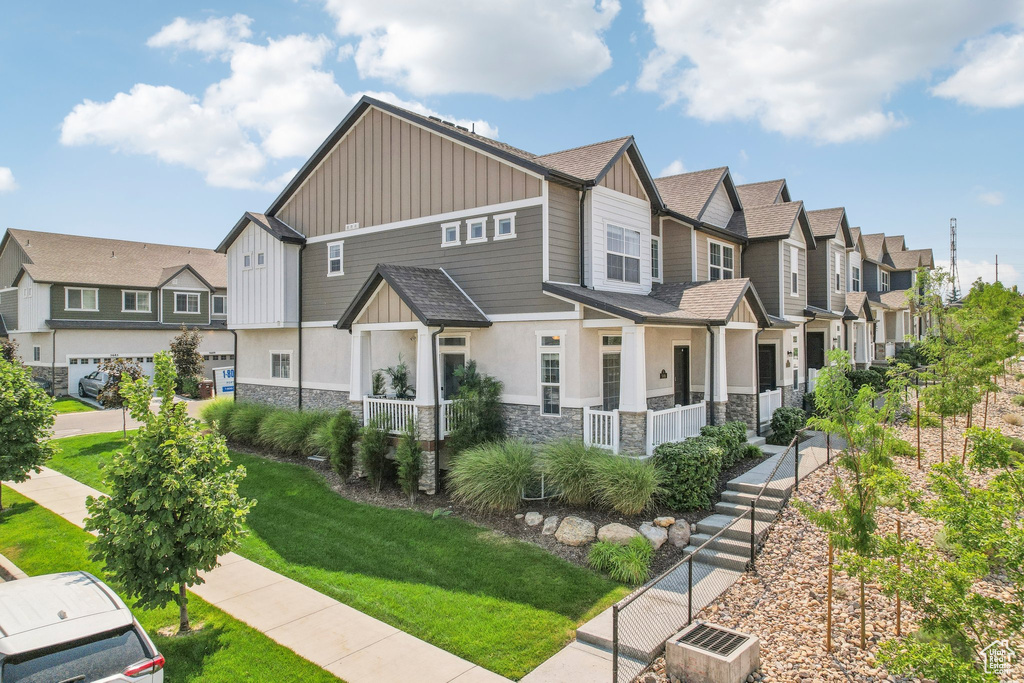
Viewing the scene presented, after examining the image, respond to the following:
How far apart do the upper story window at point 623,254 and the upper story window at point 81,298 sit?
3029 centimetres

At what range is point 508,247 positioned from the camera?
49.0 ft

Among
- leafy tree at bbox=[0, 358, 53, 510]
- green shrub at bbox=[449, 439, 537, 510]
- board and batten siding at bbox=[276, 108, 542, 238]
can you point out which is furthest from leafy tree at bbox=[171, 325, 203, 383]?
green shrub at bbox=[449, 439, 537, 510]

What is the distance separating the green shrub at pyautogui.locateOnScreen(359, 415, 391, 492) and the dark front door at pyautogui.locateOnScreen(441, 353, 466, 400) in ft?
Result: 7.80

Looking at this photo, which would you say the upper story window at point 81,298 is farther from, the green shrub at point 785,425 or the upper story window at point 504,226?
the green shrub at point 785,425

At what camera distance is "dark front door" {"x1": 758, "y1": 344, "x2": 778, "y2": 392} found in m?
20.6

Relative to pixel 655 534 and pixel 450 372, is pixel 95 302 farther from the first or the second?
pixel 655 534

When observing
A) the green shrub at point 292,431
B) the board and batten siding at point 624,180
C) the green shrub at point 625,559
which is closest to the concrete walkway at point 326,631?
the green shrub at point 625,559

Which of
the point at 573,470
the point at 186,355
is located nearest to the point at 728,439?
the point at 573,470

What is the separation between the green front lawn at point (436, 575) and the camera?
8195mm

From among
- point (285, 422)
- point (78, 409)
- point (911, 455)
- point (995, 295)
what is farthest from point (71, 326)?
point (995, 295)

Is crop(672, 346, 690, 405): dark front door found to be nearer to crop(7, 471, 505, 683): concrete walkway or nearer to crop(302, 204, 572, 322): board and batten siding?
crop(302, 204, 572, 322): board and batten siding

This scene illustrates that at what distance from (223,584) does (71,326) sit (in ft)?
91.6

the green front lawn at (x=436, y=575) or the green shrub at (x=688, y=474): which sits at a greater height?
the green shrub at (x=688, y=474)

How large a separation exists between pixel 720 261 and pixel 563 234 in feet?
26.3
